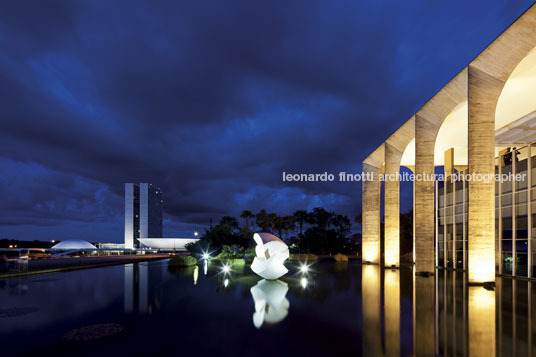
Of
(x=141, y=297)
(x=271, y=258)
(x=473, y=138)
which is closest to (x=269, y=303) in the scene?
(x=141, y=297)

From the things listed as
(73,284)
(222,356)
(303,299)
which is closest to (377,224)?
(303,299)

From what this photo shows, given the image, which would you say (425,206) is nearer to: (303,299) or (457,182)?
(457,182)

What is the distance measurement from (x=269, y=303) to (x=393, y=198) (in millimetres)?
19341

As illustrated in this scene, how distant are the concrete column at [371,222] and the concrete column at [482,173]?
15.0 meters

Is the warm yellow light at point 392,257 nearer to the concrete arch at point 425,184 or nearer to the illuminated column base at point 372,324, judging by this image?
the concrete arch at point 425,184

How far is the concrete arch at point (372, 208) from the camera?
3006 cm

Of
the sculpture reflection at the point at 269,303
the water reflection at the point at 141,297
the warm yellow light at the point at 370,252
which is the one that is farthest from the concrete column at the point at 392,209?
the water reflection at the point at 141,297

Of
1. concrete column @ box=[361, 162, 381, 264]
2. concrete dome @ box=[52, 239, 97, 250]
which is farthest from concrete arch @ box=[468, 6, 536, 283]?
concrete dome @ box=[52, 239, 97, 250]

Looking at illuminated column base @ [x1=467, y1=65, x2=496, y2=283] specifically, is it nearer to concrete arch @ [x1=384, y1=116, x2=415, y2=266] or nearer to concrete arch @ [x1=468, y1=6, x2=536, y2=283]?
concrete arch @ [x1=468, y1=6, x2=536, y2=283]

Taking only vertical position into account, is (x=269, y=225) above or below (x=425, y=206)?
below

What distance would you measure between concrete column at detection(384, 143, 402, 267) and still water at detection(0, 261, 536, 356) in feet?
40.8

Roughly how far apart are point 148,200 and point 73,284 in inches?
3539

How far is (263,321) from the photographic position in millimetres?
7898

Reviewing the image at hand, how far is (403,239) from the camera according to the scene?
43.5 meters
